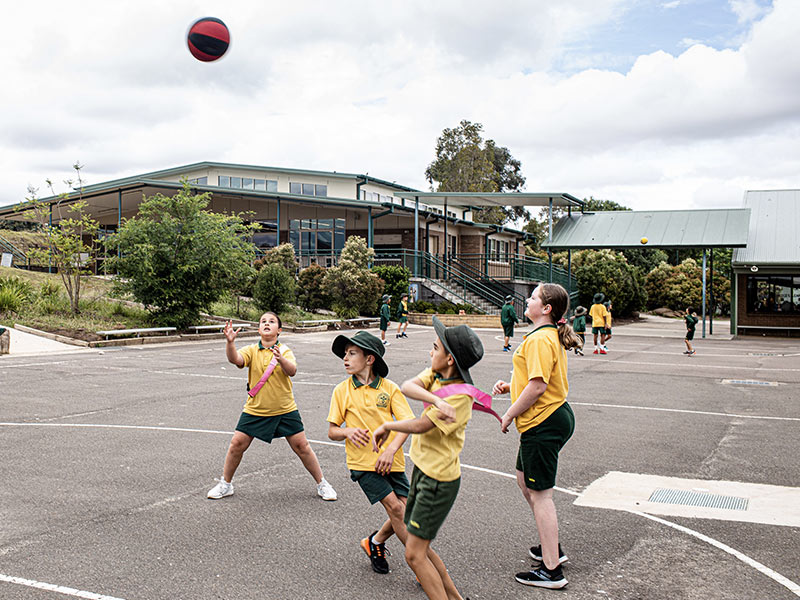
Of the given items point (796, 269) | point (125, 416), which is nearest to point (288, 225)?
point (796, 269)

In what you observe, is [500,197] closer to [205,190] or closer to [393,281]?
[393,281]

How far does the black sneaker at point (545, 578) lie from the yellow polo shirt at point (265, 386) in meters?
2.53

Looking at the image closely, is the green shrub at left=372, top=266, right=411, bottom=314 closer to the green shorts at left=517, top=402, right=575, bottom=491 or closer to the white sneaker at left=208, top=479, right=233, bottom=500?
the white sneaker at left=208, top=479, right=233, bottom=500

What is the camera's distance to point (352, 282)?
2938 centimetres

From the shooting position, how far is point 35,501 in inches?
221

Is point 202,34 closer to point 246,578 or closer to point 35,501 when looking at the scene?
point 35,501

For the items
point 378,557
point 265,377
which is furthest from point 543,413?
point 265,377

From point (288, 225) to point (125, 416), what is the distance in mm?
30870

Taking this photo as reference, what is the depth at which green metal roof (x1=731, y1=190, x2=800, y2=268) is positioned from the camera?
28.9m

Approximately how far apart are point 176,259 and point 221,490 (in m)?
17.2

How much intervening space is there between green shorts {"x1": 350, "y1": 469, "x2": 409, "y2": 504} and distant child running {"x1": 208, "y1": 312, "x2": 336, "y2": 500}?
64.9 inches

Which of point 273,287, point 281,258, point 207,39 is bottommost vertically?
point 273,287

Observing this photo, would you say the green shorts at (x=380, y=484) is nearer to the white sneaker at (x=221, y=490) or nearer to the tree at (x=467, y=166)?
the white sneaker at (x=221, y=490)

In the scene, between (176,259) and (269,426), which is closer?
(269,426)
